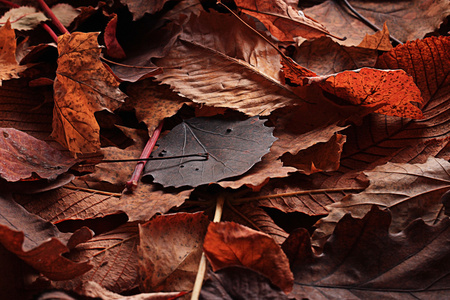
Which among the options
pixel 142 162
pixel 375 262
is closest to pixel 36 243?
pixel 142 162

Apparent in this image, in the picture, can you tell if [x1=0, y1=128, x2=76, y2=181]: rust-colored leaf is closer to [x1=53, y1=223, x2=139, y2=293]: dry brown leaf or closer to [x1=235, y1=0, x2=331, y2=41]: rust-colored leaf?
[x1=53, y1=223, x2=139, y2=293]: dry brown leaf

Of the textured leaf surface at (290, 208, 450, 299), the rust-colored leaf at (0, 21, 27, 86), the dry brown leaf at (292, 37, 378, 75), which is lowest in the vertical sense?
the textured leaf surface at (290, 208, 450, 299)

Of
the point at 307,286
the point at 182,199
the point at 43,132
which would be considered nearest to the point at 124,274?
the point at 182,199

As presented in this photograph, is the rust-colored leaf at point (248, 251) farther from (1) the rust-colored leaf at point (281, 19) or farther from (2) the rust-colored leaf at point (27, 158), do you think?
(1) the rust-colored leaf at point (281, 19)

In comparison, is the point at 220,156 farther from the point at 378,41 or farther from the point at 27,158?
the point at 378,41

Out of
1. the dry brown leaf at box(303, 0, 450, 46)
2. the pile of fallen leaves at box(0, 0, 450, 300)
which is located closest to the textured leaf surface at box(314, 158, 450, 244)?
the pile of fallen leaves at box(0, 0, 450, 300)

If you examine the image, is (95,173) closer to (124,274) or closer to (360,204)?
(124,274)
